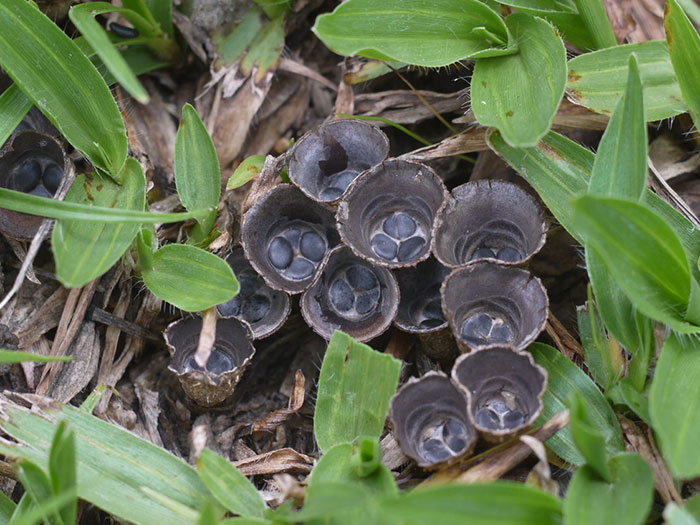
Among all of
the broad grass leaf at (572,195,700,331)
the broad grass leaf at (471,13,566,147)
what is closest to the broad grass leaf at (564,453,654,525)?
the broad grass leaf at (572,195,700,331)

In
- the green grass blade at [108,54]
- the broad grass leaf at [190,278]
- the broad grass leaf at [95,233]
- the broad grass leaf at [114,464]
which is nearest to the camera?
the green grass blade at [108,54]

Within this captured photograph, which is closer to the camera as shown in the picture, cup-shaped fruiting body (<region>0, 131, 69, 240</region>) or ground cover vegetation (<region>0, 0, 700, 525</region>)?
ground cover vegetation (<region>0, 0, 700, 525</region>)

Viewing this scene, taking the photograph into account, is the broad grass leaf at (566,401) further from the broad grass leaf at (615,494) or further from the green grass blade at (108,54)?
the green grass blade at (108,54)

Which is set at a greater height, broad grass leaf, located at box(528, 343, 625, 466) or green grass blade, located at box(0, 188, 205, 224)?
green grass blade, located at box(0, 188, 205, 224)

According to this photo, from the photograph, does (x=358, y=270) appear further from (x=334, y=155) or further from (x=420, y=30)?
(x=420, y=30)

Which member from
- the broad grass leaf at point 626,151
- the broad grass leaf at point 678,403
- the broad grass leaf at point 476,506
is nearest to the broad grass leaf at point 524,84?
the broad grass leaf at point 626,151

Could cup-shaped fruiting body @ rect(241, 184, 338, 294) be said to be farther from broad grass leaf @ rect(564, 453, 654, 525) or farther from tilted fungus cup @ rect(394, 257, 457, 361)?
broad grass leaf @ rect(564, 453, 654, 525)

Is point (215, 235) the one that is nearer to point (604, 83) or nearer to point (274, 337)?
point (274, 337)
